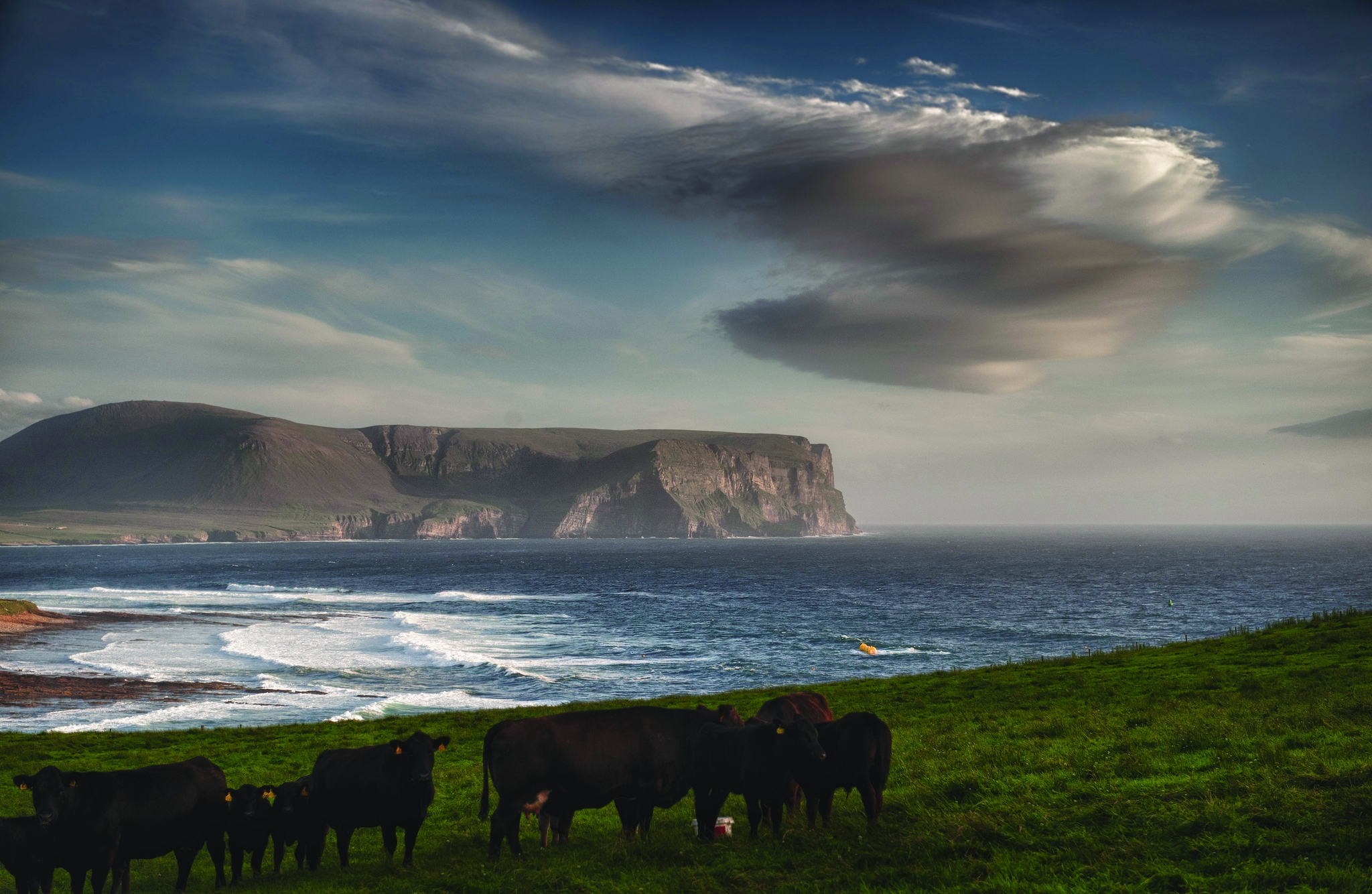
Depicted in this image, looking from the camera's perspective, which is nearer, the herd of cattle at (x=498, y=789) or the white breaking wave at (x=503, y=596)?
the herd of cattle at (x=498, y=789)

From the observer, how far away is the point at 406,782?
1359 centimetres

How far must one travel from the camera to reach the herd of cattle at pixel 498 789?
41.9ft

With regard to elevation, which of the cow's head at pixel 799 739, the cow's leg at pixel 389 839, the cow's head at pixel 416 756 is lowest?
the cow's leg at pixel 389 839

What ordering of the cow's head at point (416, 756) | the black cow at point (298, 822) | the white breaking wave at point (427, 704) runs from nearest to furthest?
the cow's head at point (416, 756)
the black cow at point (298, 822)
the white breaking wave at point (427, 704)

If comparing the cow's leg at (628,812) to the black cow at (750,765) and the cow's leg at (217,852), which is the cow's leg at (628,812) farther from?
the cow's leg at (217,852)

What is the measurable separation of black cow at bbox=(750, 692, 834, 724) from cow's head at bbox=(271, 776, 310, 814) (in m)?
7.67

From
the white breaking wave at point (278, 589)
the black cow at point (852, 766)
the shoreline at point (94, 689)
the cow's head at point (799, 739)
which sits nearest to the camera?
the cow's head at point (799, 739)

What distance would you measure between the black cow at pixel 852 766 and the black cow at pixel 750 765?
0.29 metres

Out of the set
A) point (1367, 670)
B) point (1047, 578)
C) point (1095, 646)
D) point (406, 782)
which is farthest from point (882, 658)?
point (1047, 578)

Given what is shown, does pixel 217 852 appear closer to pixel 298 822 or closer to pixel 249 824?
pixel 249 824

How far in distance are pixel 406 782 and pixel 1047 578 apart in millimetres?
143667

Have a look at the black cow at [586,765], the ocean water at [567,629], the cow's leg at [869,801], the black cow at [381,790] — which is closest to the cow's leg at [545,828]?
the black cow at [586,765]

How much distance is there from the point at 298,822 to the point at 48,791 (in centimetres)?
356

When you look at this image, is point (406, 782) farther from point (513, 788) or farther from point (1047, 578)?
point (1047, 578)
